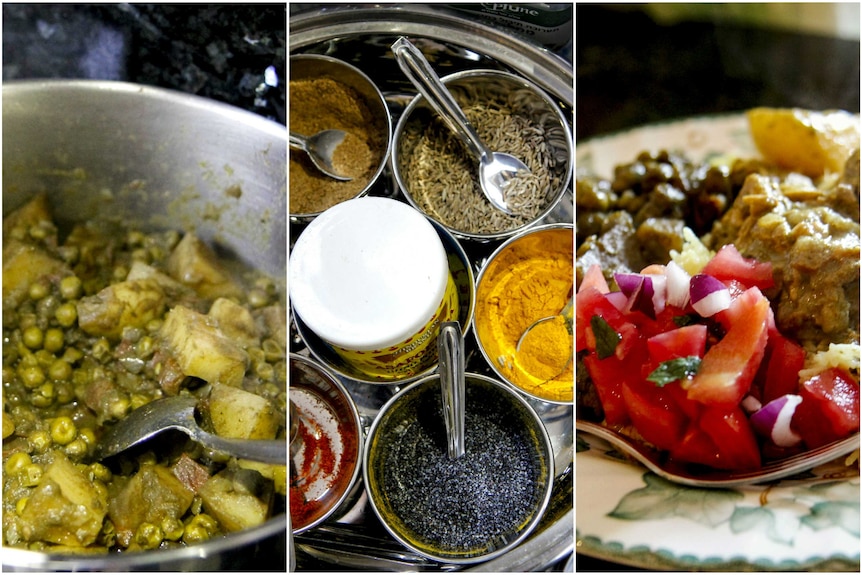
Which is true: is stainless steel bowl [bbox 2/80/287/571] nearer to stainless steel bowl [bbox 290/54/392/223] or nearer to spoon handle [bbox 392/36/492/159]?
stainless steel bowl [bbox 290/54/392/223]

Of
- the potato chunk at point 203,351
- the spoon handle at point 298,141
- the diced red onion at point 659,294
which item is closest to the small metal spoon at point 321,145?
the spoon handle at point 298,141

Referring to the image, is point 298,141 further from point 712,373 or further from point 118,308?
point 712,373

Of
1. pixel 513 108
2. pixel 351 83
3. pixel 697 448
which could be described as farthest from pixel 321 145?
pixel 697 448

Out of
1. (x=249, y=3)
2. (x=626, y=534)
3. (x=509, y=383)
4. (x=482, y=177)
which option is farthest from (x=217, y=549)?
(x=249, y=3)

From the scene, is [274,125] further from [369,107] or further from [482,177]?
[482,177]

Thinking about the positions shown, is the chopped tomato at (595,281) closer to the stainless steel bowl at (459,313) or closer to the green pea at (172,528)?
the stainless steel bowl at (459,313)
